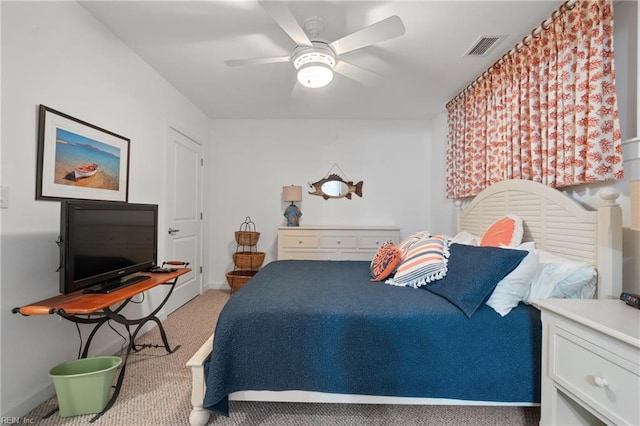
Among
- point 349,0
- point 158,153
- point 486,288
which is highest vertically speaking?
point 349,0

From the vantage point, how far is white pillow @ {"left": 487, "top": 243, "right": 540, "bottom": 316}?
148cm

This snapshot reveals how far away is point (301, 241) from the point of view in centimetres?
368

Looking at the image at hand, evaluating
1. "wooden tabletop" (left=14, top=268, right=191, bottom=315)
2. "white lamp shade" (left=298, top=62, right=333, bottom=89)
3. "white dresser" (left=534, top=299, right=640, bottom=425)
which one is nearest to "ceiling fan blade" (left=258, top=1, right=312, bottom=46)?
"white lamp shade" (left=298, top=62, right=333, bottom=89)

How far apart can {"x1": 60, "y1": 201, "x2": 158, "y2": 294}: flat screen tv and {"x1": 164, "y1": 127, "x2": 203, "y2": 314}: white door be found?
0.89 meters

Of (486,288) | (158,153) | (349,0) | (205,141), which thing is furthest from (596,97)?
(205,141)

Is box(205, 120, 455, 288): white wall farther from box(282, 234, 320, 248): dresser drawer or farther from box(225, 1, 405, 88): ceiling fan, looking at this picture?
box(225, 1, 405, 88): ceiling fan

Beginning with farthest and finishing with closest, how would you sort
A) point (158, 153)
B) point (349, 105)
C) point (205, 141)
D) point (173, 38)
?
point (205, 141) → point (349, 105) → point (158, 153) → point (173, 38)

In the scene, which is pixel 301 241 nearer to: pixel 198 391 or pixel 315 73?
pixel 315 73

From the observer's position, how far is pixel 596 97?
159 cm

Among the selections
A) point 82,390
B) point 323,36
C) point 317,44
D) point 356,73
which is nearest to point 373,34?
point 317,44

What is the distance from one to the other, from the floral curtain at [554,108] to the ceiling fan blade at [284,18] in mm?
1575

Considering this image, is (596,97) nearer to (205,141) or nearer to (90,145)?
(90,145)

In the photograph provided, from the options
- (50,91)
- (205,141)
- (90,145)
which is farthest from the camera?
(205,141)

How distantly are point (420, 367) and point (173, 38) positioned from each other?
2.71 metres
